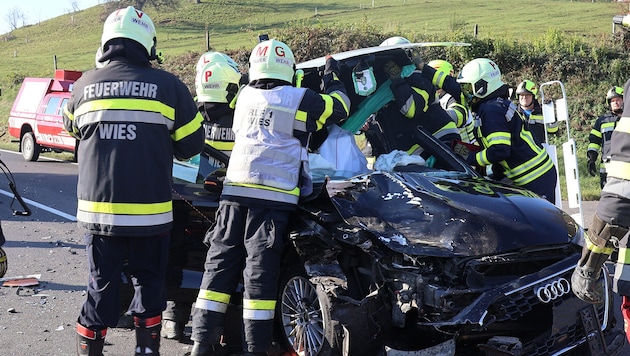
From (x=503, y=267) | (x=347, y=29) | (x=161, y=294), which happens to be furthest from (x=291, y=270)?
(x=347, y=29)

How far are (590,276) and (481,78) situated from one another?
9.55ft

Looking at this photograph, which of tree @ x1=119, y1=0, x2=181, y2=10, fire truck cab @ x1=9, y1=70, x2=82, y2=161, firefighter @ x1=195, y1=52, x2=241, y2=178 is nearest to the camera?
firefighter @ x1=195, y1=52, x2=241, y2=178

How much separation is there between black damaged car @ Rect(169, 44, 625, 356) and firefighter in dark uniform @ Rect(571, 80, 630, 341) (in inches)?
15.7

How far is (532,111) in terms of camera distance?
32.1 feet

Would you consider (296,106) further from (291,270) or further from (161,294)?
(161,294)

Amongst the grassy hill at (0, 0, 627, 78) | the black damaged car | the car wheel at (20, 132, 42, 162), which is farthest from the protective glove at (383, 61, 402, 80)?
the grassy hill at (0, 0, 627, 78)

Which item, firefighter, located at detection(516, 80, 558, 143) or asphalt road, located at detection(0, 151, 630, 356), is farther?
firefighter, located at detection(516, 80, 558, 143)

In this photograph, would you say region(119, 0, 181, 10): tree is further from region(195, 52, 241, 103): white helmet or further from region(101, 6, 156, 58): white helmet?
region(101, 6, 156, 58): white helmet

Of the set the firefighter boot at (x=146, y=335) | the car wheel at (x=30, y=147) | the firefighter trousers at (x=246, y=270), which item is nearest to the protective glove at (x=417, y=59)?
the firefighter trousers at (x=246, y=270)

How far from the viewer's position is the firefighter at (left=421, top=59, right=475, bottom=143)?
254 inches

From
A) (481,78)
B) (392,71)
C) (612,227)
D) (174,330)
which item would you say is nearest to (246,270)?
(174,330)

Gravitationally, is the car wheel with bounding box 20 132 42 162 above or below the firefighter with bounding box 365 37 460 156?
below

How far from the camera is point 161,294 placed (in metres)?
4.23

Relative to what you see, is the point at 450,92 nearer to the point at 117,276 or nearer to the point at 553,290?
the point at 553,290
